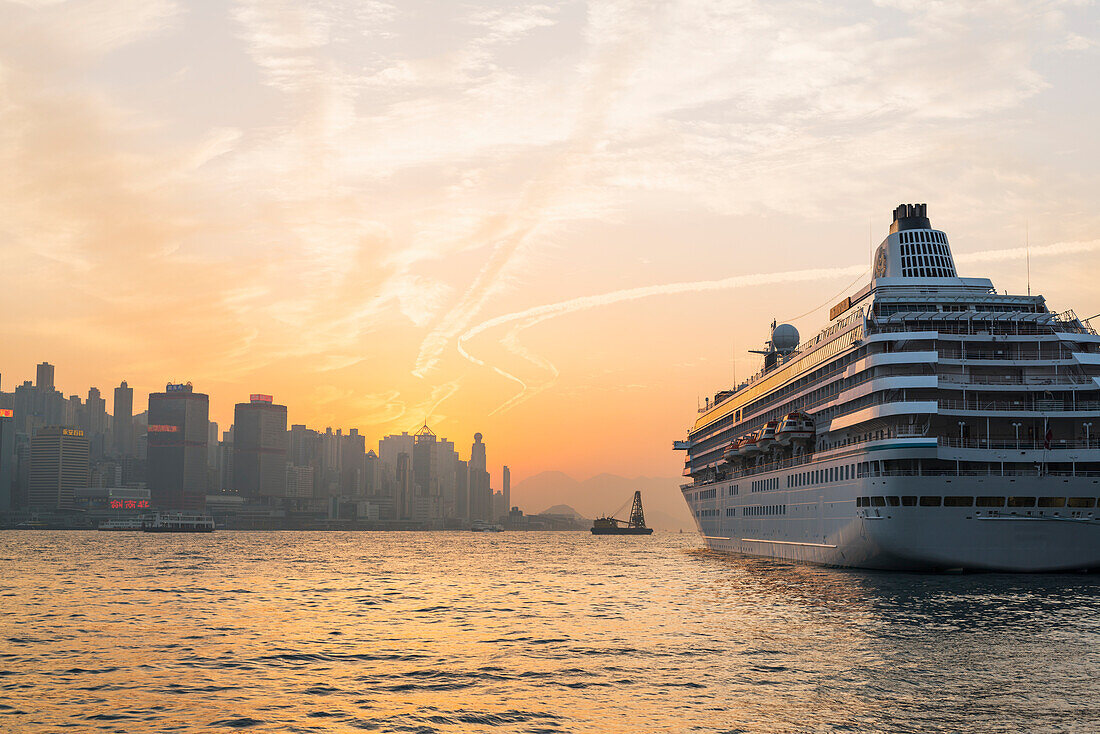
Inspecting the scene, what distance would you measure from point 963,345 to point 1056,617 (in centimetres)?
2533

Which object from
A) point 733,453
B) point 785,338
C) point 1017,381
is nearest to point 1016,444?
point 1017,381

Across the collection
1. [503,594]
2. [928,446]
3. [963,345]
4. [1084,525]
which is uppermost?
[963,345]

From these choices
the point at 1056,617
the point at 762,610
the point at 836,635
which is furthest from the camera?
the point at 762,610

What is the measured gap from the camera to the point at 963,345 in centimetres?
6319

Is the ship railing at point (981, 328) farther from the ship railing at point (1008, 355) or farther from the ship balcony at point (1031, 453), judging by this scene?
the ship balcony at point (1031, 453)

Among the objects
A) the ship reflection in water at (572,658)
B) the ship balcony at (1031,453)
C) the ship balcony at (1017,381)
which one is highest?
the ship balcony at (1017,381)

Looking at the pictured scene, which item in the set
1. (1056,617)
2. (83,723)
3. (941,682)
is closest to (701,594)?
(1056,617)

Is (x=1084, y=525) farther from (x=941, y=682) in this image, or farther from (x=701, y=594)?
(x=941, y=682)

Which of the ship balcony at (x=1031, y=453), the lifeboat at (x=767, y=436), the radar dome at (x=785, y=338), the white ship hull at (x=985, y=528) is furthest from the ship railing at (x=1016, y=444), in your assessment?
the radar dome at (x=785, y=338)

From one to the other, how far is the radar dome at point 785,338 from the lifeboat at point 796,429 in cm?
3979

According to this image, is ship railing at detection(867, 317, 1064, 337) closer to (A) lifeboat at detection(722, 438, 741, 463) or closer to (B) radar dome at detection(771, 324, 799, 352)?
(A) lifeboat at detection(722, 438, 741, 463)

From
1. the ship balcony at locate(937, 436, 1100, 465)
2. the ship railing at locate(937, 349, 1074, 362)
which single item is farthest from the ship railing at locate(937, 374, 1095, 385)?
the ship balcony at locate(937, 436, 1100, 465)

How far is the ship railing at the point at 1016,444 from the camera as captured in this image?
5953 cm

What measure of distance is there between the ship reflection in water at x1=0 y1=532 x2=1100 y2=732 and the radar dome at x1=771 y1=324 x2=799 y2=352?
57023 millimetres
